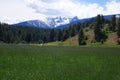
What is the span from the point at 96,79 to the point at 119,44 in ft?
545

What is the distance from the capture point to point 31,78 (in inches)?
1041

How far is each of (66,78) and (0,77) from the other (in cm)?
599

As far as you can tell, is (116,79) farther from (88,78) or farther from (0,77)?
(0,77)

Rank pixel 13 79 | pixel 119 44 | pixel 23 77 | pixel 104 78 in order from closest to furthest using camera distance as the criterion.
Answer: pixel 13 79 → pixel 23 77 → pixel 104 78 → pixel 119 44

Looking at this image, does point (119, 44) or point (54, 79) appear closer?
point (54, 79)

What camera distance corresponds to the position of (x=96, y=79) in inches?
1097

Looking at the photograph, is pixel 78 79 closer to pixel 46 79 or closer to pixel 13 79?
pixel 46 79

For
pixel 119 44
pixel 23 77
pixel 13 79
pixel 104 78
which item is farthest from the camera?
pixel 119 44

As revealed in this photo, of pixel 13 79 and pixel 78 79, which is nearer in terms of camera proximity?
pixel 13 79

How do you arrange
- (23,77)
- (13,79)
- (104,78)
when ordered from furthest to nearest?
1. (104,78)
2. (23,77)
3. (13,79)

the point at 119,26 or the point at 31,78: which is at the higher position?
the point at 119,26

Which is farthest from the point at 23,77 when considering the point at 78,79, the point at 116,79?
the point at 116,79

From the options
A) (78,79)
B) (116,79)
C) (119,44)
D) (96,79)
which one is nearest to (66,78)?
(78,79)

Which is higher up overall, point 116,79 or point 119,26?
point 119,26
